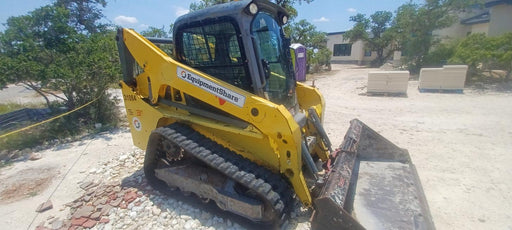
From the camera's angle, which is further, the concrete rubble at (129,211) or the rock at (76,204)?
the rock at (76,204)

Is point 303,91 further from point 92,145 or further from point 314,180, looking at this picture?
point 92,145

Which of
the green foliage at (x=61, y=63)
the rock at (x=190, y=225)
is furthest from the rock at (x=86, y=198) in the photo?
the green foliage at (x=61, y=63)

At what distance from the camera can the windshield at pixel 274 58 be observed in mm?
2846

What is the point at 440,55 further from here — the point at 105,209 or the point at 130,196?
the point at 105,209

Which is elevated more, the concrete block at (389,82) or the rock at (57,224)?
the concrete block at (389,82)

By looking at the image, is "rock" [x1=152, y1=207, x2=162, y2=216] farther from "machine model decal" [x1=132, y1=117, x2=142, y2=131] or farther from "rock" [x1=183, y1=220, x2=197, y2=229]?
"machine model decal" [x1=132, y1=117, x2=142, y2=131]

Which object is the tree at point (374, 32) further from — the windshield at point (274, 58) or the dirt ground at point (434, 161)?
the windshield at point (274, 58)

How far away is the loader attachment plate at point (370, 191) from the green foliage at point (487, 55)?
40.1 feet

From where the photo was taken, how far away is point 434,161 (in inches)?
161

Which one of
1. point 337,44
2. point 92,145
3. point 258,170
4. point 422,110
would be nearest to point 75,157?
point 92,145

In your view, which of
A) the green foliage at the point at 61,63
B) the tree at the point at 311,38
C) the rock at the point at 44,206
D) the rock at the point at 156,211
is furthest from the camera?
the tree at the point at 311,38

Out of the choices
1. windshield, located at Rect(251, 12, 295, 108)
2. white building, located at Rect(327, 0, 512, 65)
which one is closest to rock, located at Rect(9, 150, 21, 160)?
windshield, located at Rect(251, 12, 295, 108)

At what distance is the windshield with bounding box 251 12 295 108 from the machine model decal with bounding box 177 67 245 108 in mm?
387

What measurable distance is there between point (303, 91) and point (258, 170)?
2.07 metres
